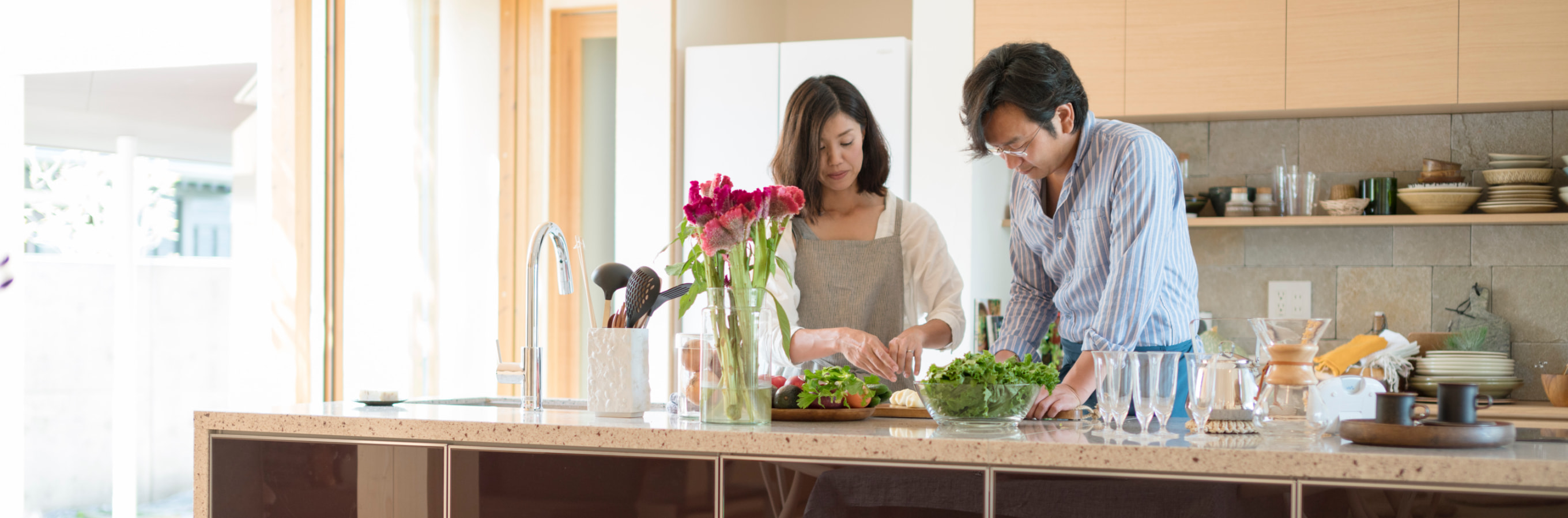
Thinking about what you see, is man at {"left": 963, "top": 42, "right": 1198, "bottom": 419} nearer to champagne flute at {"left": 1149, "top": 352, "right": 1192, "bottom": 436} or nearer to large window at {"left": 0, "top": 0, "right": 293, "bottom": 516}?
champagne flute at {"left": 1149, "top": 352, "right": 1192, "bottom": 436}

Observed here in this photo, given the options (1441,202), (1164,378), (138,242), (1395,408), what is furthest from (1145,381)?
(138,242)

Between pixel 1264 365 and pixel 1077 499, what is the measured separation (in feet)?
1.12

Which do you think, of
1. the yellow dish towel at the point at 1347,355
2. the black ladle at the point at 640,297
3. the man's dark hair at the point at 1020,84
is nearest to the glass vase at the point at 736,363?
the black ladle at the point at 640,297

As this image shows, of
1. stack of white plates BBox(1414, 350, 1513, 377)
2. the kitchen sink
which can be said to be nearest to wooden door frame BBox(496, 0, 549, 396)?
the kitchen sink

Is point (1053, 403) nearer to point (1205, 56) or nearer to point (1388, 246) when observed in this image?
point (1205, 56)

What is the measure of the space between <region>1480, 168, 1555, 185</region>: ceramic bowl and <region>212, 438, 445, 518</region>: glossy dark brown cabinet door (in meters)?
2.88

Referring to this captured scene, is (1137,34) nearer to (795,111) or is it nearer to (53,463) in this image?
(795,111)

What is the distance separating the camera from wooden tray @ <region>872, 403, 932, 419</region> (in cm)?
172

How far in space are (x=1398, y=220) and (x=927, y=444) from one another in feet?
7.61

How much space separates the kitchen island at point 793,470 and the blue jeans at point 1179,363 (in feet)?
0.99

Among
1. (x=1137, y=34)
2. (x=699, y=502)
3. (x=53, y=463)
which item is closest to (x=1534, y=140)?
(x=1137, y=34)

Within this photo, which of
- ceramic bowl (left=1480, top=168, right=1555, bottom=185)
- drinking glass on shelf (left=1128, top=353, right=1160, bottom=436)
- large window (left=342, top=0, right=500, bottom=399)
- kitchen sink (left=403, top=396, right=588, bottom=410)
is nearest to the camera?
drinking glass on shelf (left=1128, top=353, right=1160, bottom=436)

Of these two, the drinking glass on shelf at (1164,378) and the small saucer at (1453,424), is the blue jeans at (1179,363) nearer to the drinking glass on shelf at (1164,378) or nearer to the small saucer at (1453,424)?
the drinking glass on shelf at (1164,378)

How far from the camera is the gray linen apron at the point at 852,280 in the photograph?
85.0 inches
